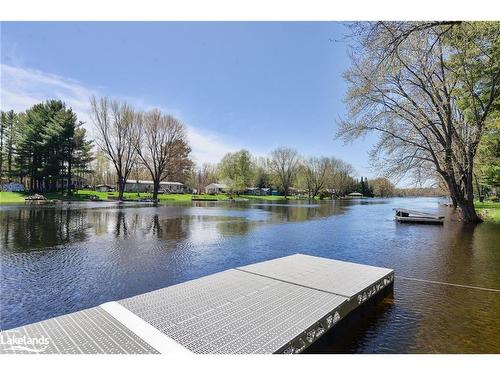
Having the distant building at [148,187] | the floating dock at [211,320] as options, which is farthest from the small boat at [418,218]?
the distant building at [148,187]

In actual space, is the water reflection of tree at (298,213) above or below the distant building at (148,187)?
below

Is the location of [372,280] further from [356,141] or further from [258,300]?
[356,141]

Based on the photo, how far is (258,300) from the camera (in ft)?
10.4

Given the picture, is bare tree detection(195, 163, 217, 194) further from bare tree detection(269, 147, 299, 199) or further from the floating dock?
the floating dock

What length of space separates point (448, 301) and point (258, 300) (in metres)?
2.98

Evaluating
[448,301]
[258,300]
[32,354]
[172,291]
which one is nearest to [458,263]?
[448,301]

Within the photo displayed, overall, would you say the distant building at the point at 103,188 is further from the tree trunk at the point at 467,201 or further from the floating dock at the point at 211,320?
the floating dock at the point at 211,320

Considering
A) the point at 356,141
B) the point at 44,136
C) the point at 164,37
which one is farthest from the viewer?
the point at 44,136

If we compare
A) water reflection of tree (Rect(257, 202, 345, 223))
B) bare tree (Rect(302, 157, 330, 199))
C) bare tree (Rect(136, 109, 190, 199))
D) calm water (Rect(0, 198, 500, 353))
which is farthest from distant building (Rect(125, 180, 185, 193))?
calm water (Rect(0, 198, 500, 353))

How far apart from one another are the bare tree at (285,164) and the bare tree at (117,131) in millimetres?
33259

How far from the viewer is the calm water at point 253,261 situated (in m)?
3.24

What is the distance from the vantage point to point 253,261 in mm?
6465

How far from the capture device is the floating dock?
2229 mm

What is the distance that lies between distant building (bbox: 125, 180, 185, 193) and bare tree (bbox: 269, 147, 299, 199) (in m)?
23.6
